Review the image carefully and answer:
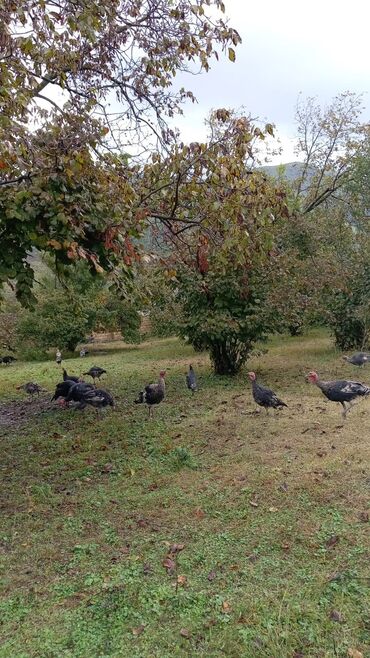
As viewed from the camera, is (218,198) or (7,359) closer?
(218,198)

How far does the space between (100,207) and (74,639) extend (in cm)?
406

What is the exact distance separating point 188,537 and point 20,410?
7.75 metres

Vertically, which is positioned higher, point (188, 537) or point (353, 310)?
point (353, 310)

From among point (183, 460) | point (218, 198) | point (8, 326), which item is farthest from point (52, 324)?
point (218, 198)

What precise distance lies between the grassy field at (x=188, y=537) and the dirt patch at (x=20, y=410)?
89 cm

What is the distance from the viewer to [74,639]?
3730 millimetres

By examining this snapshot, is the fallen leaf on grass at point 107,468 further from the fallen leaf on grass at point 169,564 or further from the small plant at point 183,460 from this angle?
the fallen leaf on grass at point 169,564

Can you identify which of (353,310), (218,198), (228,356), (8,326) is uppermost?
(218,198)

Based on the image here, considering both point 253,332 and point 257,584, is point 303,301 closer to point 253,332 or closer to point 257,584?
point 253,332

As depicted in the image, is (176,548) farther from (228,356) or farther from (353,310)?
(353,310)

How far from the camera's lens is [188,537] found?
16.9ft

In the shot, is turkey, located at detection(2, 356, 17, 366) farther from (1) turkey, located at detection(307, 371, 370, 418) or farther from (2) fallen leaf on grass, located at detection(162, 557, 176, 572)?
(2) fallen leaf on grass, located at detection(162, 557, 176, 572)

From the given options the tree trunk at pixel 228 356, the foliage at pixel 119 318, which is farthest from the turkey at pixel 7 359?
the tree trunk at pixel 228 356

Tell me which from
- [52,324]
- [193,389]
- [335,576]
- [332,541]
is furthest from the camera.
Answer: [52,324]
